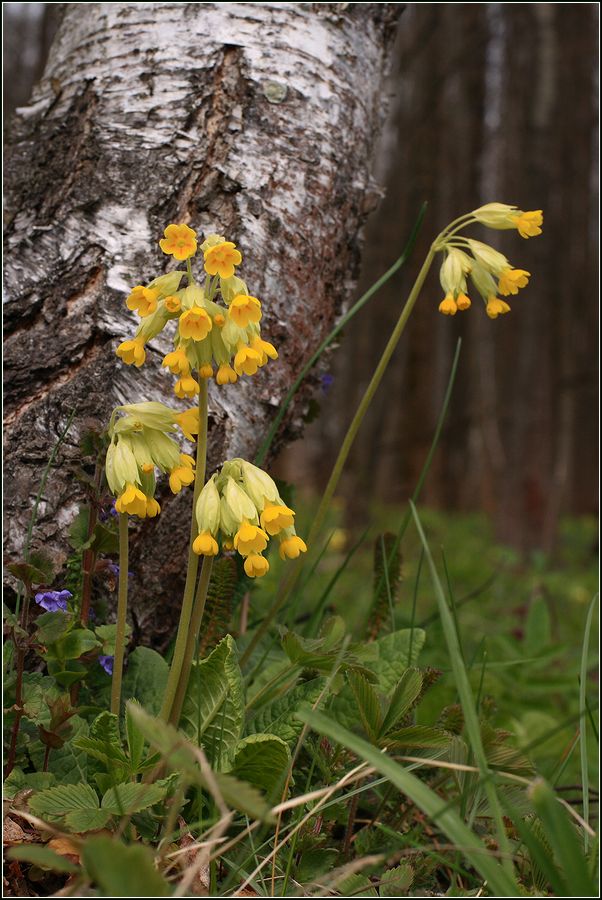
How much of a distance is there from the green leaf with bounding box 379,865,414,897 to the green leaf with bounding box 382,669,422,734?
0.22m

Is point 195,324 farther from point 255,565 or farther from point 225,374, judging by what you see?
point 255,565

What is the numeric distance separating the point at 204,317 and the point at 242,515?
0.31m

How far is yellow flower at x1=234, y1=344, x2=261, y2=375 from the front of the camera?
124 centimetres

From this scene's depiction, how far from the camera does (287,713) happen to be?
1.47 m

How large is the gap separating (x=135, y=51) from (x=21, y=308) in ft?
2.50

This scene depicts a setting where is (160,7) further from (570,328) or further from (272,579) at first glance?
(570,328)

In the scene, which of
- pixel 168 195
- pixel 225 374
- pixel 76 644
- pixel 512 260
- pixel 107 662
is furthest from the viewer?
pixel 512 260

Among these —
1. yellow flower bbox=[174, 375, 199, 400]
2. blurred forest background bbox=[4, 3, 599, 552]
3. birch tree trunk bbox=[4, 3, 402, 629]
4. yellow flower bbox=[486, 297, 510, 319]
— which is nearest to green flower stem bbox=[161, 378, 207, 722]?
yellow flower bbox=[174, 375, 199, 400]

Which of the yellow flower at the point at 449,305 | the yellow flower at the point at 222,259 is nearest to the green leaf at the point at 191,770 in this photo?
the yellow flower at the point at 222,259

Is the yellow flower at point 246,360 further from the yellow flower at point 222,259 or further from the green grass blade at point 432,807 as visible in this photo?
the green grass blade at point 432,807

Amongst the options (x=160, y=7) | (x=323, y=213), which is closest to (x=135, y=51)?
(x=160, y=7)

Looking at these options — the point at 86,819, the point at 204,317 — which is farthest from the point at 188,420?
the point at 86,819

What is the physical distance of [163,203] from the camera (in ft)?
6.23

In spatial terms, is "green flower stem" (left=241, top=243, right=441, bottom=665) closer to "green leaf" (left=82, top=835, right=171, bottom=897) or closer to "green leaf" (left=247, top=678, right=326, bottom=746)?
"green leaf" (left=247, top=678, right=326, bottom=746)
